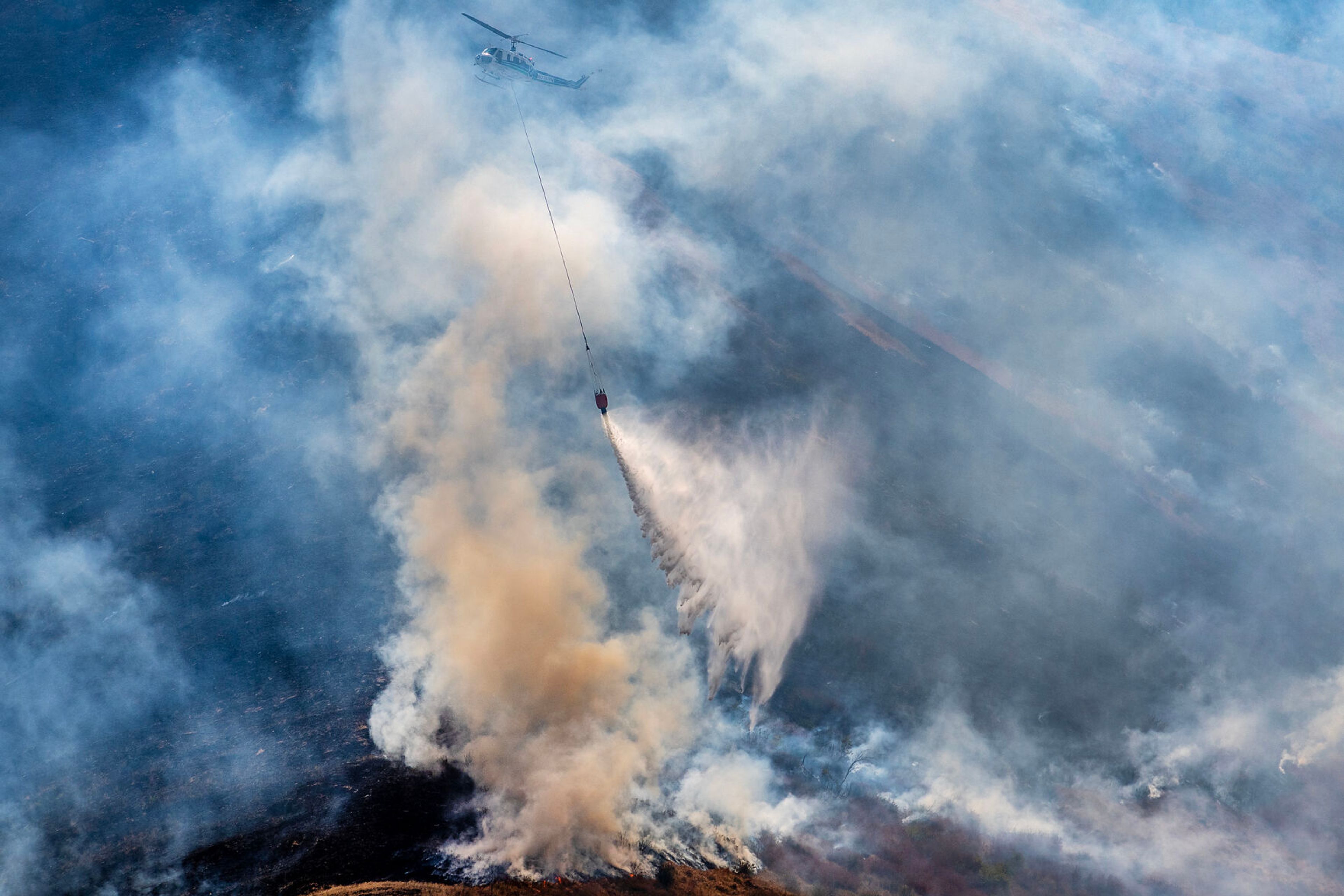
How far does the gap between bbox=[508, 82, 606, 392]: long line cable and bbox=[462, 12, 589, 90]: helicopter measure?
754 millimetres

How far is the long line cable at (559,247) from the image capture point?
33.2m

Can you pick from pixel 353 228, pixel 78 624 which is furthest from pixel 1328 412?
pixel 78 624

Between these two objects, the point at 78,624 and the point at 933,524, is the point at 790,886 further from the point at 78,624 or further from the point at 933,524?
the point at 78,624

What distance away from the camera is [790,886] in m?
26.8

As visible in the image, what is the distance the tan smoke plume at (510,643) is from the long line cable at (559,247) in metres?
0.59

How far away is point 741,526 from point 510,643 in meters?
9.43

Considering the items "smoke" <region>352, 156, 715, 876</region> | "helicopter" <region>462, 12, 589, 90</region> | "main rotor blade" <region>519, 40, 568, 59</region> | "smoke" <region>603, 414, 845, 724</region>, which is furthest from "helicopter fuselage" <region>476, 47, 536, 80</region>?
"smoke" <region>603, 414, 845, 724</region>

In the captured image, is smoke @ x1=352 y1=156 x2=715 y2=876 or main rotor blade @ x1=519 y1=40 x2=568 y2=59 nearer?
smoke @ x1=352 y1=156 x2=715 y2=876

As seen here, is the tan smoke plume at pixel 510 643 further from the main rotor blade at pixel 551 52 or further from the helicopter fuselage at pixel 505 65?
the main rotor blade at pixel 551 52

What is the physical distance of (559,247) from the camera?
35.0m

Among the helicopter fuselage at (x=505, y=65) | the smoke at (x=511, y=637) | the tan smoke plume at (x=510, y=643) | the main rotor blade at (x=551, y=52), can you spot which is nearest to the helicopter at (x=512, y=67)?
Answer: the helicopter fuselage at (x=505, y=65)

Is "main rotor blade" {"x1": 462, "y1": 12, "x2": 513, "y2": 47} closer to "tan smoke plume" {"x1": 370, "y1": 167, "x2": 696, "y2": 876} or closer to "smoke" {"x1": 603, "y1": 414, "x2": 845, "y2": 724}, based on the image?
"tan smoke plume" {"x1": 370, "y1": 167, "x2": 696, "y2": 876}

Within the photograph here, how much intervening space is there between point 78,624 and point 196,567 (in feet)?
14.0

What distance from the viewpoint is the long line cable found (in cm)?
3322
